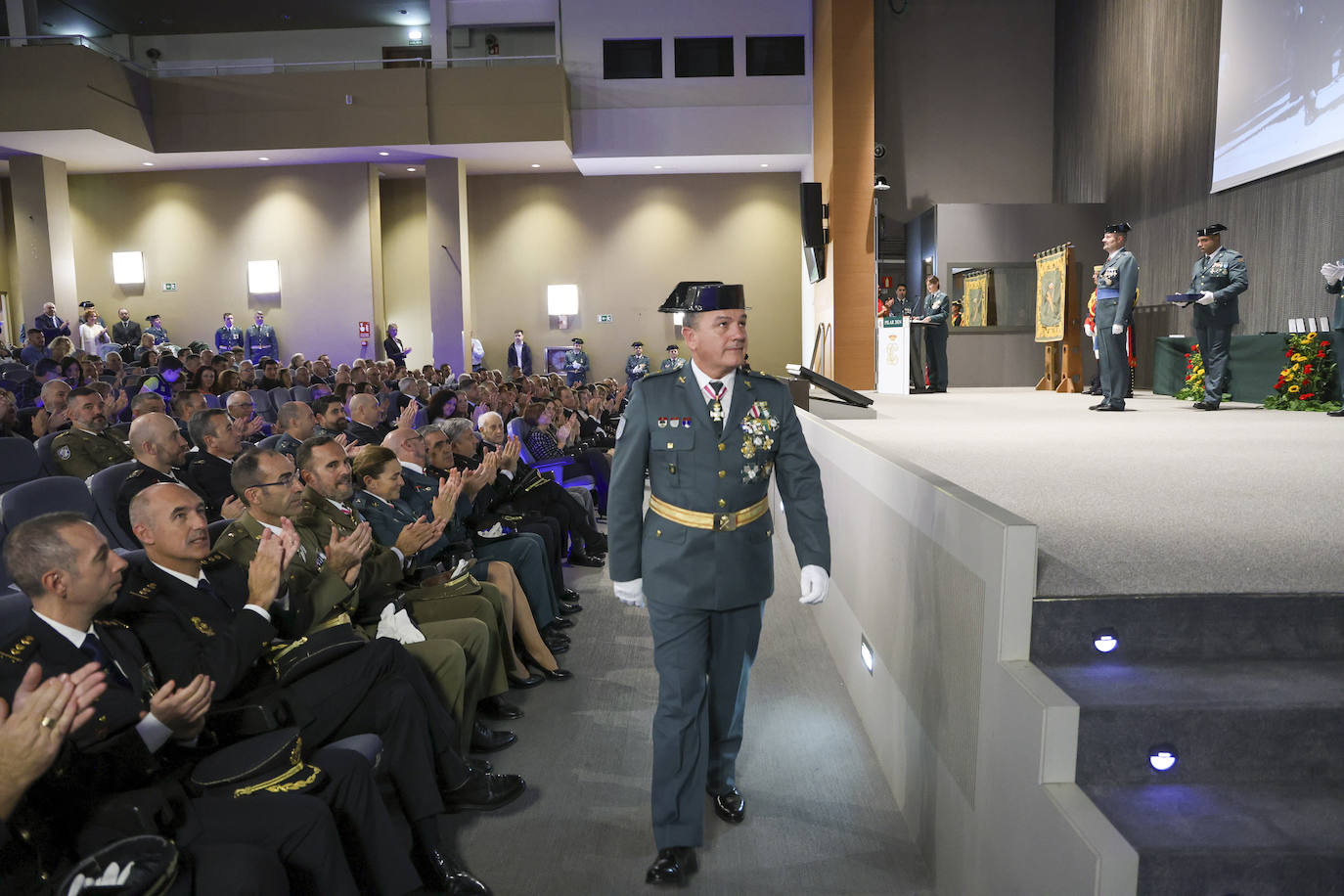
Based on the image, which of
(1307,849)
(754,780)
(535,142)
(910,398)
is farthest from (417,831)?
(535,142)

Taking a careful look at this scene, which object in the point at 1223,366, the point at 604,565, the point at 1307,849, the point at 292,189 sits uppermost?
the point at 292,189

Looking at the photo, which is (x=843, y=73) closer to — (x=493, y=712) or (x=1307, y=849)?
(x=493, y=712)

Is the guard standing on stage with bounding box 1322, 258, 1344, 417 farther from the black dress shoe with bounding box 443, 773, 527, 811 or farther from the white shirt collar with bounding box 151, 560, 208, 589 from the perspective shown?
the white shirt collar with bounding box 151, 560, 208, 589

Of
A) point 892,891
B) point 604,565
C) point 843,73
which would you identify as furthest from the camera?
point 843,73

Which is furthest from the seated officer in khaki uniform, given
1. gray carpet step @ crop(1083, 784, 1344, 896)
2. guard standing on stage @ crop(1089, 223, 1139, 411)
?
guard standing on stage @ crop(1089, 223, 1139, 411)

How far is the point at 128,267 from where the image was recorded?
16.5m

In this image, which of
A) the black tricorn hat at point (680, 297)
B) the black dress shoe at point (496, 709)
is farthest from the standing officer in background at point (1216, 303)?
the black dress shoe at point (496, 709)

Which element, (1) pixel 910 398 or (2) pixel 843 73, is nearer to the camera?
(1) pixel 910 398

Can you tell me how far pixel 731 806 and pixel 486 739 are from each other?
0.90 metres

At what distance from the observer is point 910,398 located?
9.83 m

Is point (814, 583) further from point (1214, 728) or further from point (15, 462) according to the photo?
point (15, 462)

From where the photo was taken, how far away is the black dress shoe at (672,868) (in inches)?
92.8

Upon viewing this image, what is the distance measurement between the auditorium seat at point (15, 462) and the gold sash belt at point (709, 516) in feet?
11.1

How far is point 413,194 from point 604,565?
13.4 metres
